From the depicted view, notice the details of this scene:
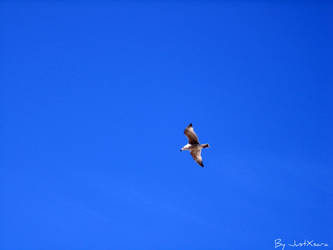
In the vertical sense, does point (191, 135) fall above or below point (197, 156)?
above

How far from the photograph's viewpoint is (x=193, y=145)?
46906mm

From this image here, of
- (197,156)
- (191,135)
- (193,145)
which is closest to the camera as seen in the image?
(191,135)

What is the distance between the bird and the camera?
150 ft

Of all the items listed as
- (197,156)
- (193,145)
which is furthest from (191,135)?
(197,156)

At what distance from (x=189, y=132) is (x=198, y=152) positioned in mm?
2982

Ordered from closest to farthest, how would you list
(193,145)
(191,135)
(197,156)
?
(191,135)
(193,145)
(197,156)

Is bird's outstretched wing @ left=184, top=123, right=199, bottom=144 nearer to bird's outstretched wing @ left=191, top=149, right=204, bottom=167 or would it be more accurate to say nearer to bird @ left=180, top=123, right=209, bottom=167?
bird @ left=180, top=123, right=209, bottom=167

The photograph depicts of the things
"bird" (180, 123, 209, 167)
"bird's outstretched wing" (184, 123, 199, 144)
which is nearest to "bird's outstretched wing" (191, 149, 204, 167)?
"bird" (180, 123, 209, 167)

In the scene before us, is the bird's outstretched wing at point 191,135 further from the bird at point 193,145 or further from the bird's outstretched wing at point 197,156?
the bird's outstretched wing at point 197,156

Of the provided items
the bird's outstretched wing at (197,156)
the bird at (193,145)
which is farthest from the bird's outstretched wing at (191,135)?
the bird's outstretched wing at (197,156)

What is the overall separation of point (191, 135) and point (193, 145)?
51.2 inches

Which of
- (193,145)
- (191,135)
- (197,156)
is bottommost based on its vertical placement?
(197,156)

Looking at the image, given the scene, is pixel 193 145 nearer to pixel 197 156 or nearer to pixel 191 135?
pixel 191 135

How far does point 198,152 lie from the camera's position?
4788cm
